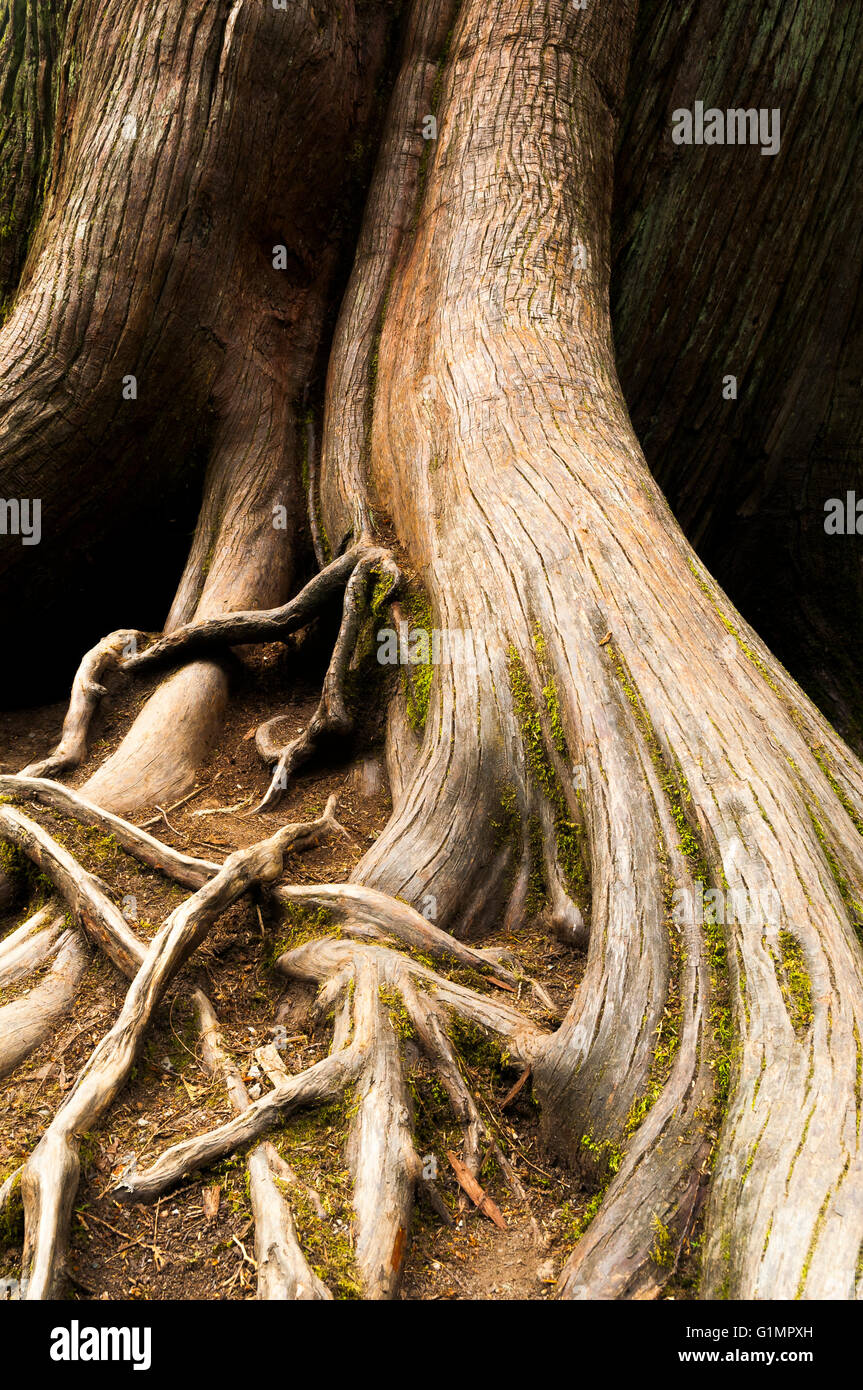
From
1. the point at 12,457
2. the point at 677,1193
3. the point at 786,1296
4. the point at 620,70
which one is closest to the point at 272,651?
the point at 12,457

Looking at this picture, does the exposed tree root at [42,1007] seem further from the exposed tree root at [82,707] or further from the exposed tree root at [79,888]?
the exposed tree root at [82,707]

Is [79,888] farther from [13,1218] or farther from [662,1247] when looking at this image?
[662,1247]

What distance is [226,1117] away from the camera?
222 cm

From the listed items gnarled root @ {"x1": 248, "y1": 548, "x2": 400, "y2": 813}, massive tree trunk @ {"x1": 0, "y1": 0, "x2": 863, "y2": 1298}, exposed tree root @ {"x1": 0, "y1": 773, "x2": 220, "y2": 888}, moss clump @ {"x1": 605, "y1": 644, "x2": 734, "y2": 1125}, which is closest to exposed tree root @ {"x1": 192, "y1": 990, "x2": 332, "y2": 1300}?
massive tree trunk @ {"x1": 0, "y1": 0, "x2": 863, "y2": 1298}

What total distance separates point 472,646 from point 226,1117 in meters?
1.62

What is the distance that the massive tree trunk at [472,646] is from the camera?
204 centimetres

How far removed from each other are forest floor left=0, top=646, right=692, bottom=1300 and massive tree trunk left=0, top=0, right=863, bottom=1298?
0.21 ft

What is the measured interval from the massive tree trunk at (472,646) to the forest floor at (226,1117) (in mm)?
65

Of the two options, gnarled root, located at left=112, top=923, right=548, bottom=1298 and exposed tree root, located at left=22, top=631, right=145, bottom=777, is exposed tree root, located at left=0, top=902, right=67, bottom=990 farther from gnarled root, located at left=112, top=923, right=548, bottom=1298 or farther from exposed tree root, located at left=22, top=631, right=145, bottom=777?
exposed tree root, located at left=22, top=631, right=145, bottom=777

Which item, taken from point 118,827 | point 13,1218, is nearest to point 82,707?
point 118,827

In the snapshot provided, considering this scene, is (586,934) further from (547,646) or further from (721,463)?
(721,463)

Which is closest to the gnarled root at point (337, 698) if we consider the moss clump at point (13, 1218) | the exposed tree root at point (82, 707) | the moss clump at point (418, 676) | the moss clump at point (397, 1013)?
the moss clump at point (418, 676)

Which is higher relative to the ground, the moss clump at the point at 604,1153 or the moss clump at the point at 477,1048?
the moss clump at the point at 477,1048

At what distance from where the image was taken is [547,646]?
3.05 meters
